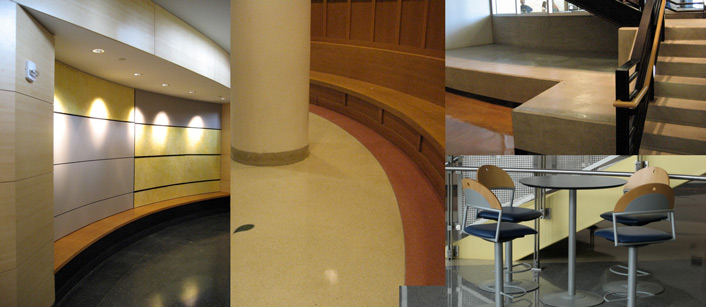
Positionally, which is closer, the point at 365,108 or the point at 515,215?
the point at 365,108

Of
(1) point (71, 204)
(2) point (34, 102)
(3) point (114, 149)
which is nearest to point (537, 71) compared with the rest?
(2) point (34, 102)

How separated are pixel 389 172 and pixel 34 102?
2.62 metres

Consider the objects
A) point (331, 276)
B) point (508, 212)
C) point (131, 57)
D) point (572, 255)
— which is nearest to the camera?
point (331, 276)

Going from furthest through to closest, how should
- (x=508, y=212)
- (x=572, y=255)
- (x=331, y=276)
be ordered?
(x=508, y=212)
(x=572, y=255)
(x=331, y=276)

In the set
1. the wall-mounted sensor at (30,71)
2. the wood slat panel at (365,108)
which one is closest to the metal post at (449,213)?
the wood slat panel at (365,108)

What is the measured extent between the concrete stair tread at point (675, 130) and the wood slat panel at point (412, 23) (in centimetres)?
145

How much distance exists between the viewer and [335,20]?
2.12 metres

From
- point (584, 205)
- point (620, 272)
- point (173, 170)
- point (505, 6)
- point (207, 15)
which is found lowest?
point (620, 272)

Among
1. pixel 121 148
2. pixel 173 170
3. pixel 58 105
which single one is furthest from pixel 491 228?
pixel 173 170

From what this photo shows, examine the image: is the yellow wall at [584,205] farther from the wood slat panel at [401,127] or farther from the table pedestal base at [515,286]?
the wood slat panel at [401,127]

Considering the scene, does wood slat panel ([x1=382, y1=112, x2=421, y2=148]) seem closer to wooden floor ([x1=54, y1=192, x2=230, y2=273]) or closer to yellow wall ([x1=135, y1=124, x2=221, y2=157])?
wooden floor ([x1=54, y1=192, x2=230, y2=273])

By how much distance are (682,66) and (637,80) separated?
0.42m

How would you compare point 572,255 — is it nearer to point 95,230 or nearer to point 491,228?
point 491,228

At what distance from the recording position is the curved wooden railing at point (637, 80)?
8.17ft
